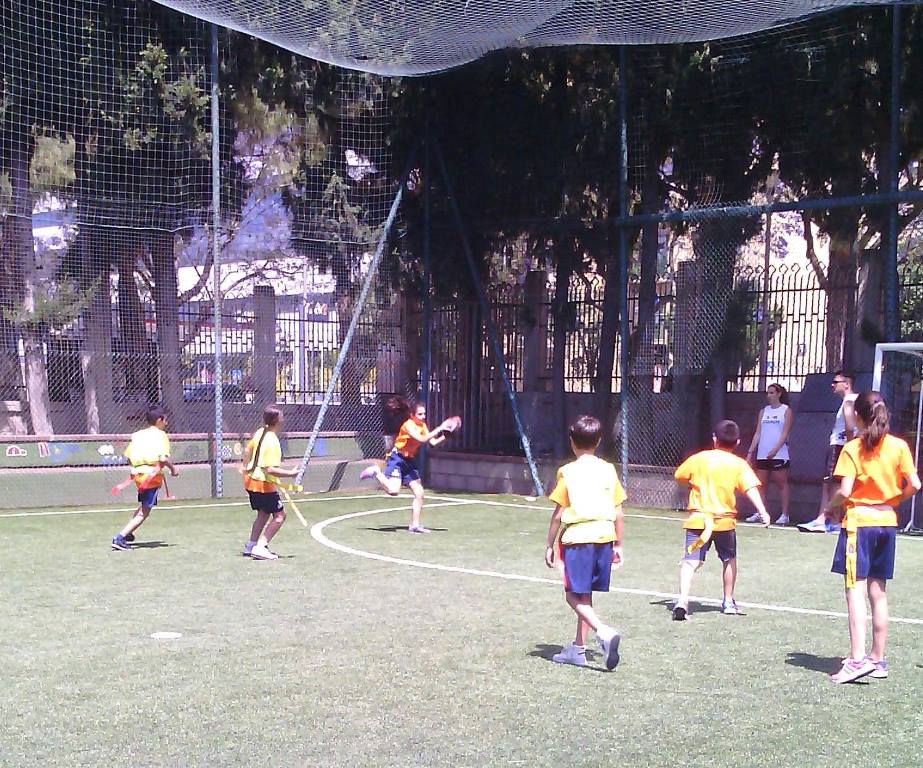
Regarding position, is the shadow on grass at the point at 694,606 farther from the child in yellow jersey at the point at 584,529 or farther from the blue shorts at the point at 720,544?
→ the child in yellow jersey at the point at 584,529

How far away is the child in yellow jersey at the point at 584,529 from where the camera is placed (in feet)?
20.9

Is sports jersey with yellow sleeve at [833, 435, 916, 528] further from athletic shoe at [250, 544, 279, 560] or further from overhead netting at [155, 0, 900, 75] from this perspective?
overhead netting at [155, 0, 900, 75]

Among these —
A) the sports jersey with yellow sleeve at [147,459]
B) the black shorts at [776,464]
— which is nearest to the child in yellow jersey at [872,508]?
the sports jersey with yellow sleeve at [147,459]

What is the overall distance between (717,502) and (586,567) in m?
1.99

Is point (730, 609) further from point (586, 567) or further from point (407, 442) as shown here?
point (407, 442)

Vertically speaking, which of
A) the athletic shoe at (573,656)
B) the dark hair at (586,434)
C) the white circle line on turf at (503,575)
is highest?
the dark hair at (586,434)

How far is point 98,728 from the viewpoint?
5.11m

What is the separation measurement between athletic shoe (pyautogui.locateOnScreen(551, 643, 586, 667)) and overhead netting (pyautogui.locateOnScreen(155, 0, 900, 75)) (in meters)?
8.04

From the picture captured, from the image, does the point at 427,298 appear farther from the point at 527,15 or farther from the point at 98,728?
the point at 98,728

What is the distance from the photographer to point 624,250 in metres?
15.9

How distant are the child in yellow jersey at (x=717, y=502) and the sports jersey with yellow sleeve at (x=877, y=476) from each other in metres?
1.64

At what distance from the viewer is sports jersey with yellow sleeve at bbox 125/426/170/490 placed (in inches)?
445

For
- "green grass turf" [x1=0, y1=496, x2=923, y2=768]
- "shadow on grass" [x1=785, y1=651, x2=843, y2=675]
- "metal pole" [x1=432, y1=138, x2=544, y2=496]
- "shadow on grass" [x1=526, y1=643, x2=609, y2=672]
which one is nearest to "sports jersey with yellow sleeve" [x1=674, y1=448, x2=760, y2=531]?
"green grass turf" [x1=0, y1=496, x2=923, y2=768]

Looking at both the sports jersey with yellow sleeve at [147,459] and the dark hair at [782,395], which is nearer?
the sports jersey with yellow sleeve at [147,459]
